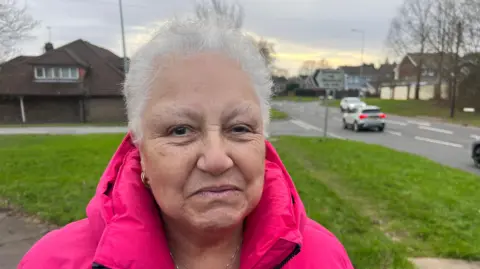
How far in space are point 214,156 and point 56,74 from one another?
39732 millimetres

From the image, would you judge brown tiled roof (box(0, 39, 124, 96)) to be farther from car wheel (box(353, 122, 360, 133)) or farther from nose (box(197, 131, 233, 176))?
nose (box(197, 131, 233, 176))

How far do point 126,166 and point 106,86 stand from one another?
37.7m

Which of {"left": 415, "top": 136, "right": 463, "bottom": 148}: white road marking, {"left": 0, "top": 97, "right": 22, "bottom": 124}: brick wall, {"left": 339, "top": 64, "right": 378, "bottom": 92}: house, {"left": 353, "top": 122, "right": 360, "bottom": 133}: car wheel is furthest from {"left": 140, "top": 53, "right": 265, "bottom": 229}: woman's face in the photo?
{"left": 339, "top": 64, "right": 378, "bottom": 92}: house

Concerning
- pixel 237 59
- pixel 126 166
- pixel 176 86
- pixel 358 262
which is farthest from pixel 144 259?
pixel 358 262

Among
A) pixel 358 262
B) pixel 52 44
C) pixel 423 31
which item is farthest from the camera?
pixel 52 44

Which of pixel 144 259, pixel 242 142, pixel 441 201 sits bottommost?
pixel 441 201

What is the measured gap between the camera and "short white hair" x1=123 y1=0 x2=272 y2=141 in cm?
124

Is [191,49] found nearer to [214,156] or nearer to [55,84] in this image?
[214,156]

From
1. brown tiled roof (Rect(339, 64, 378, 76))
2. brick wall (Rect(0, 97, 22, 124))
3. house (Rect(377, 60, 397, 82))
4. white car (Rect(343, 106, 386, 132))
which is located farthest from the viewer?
brown tiled roof (Rect(339, 64, 378, 76))

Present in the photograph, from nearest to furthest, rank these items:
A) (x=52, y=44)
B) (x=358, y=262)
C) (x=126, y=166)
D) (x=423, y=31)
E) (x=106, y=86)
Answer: (x=126, y=166) → (x=358, y=262) → (x=106, y=86) → (x=423, y=31) → (x=52, y=44)

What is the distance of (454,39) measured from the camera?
34094 mm

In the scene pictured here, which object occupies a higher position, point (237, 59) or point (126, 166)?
point (237, 59)

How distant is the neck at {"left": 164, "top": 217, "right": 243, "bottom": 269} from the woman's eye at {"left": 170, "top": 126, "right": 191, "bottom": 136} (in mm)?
337

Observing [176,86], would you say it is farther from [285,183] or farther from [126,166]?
[285,183]
